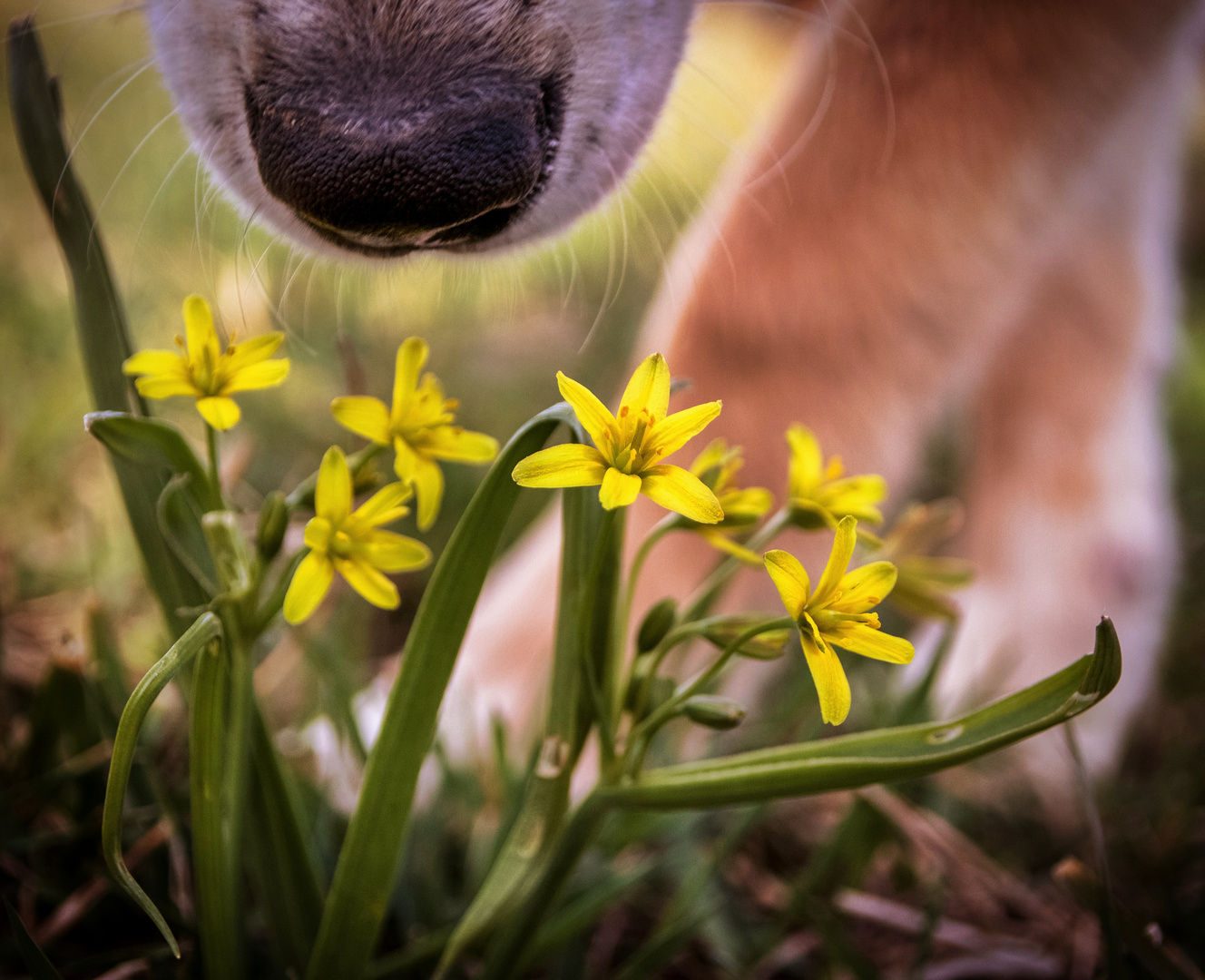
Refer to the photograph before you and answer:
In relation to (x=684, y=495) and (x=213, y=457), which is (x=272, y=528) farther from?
(x=684, y=495)

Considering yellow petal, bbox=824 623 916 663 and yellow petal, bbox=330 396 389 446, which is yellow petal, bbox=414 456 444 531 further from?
yellow petal, bbox=824 623 916 663

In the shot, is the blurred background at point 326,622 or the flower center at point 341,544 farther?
the blurred background at point 326,622

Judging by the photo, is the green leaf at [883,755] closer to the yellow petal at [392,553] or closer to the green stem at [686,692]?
the green stem at [686,692]

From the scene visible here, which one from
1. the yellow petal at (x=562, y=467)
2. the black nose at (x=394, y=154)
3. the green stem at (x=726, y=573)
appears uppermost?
the black nose at (x=394, y=154)

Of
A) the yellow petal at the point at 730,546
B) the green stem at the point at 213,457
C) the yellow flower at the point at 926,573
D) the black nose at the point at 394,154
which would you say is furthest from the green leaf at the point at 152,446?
the yellow flower at the point at 926,573

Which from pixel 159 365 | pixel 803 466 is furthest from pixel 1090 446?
pixel 159 365

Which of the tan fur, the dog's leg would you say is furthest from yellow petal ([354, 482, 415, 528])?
the dog's leg
